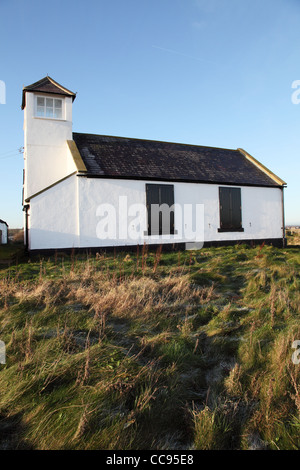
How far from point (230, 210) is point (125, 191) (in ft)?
20.9

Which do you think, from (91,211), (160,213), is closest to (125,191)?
(91,211)

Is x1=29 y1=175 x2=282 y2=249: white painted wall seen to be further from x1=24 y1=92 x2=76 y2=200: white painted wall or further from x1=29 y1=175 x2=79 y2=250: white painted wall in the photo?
x1=24 y1=92 x2=76 y2=200: white painted wall

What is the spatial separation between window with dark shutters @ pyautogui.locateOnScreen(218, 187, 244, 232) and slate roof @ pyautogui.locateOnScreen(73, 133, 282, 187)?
1.92 feet

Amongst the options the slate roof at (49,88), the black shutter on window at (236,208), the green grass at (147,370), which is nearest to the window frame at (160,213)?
the black shutter on window at (236,208)

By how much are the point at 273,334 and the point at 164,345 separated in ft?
5.75

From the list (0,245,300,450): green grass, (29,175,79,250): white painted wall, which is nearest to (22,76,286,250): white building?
(29,175,79,250): white painted wall

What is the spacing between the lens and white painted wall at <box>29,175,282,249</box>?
40.6 ft

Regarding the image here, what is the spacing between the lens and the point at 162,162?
1574 cm

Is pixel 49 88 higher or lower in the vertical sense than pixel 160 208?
higher

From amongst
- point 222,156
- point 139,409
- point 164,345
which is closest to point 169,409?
point 139,409

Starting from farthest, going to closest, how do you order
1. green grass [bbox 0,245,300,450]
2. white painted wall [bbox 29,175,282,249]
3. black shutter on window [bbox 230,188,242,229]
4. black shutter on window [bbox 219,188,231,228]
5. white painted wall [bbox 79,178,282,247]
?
black shutter on window [bbox 230,188,242,229] < black shutter on window [bbox 219,188,231,228] < white painted wall [bbox 79,178,282,247] < white painted wall [bbox 29,175,282,249] < green grass [bbox 0,245,300,450]

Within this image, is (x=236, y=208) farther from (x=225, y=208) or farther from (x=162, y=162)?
(x=162, y=162)

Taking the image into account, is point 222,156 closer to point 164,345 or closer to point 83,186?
point 83,186

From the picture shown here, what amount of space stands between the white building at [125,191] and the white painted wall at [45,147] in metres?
0.05
